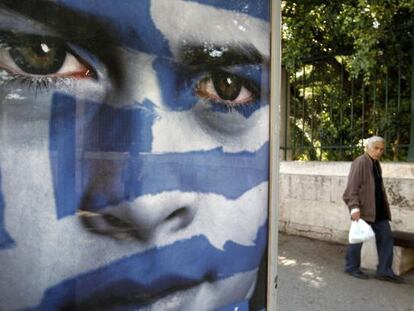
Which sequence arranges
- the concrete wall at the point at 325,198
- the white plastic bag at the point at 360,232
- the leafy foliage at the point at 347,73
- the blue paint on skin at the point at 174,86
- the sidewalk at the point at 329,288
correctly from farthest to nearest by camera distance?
the leafy foliage at the point at 347,73 < the concrete wall at the point at 325,198 < the white plastic bag at the point at 360,232 < the sidewalk at the point at 329,288 < the blue paint on skin at the point at 174,86

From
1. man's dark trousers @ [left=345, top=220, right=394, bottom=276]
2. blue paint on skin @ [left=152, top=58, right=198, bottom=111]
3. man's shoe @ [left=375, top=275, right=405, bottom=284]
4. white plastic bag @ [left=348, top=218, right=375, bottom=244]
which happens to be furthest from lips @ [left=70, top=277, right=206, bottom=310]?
Answer: man's shoe @ [left=375, top=275, right=405, bottom=284]

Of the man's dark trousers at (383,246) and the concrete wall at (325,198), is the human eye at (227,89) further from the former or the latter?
the concrete wall at (325,198)

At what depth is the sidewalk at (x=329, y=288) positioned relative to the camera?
156 inches

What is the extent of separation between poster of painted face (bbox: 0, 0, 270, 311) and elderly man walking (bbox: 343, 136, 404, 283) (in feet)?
10.7

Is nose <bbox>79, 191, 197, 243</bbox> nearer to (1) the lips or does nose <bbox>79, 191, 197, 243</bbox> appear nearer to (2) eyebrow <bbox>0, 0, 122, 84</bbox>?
(1) the lips

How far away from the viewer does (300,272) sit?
493 centimetres

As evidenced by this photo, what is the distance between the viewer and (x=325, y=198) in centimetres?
617

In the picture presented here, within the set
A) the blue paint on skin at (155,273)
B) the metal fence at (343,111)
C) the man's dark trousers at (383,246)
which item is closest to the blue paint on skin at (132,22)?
the blue paint on skin at (155,273)

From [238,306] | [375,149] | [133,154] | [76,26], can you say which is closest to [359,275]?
[375,149]

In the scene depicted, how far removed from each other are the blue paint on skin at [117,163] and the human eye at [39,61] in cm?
6

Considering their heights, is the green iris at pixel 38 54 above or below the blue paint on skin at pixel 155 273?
above

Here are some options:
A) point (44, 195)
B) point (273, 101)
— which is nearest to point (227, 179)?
point (273, 101)

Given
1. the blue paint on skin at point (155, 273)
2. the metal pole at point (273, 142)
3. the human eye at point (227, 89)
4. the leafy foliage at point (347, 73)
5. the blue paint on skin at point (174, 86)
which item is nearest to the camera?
the blue paint on skin at point (155, 273)

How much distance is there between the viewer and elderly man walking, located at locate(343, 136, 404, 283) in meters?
4.58
